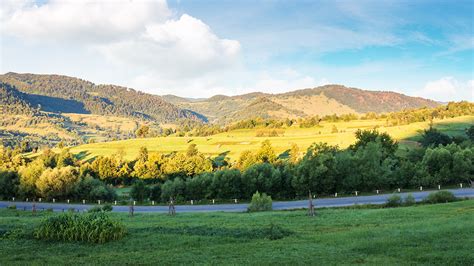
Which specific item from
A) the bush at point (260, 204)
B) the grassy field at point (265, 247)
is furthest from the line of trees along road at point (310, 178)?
the grassy field at point (265, 247)

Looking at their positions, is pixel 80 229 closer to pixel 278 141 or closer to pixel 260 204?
pixel 260 204

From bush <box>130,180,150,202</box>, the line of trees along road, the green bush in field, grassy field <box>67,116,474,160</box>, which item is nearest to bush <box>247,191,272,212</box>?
the line of trees along road

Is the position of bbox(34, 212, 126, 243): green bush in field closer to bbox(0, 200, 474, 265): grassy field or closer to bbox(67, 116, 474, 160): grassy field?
bbox(0, 200, 474, 265): grassy field

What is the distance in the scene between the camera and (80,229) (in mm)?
17875

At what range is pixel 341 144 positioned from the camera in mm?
121375

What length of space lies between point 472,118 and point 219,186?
399 feet

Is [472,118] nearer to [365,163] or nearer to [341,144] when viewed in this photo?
[341,144]

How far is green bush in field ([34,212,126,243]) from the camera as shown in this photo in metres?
17.7

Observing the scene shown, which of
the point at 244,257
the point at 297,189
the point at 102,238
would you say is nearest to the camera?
the point at 244,257

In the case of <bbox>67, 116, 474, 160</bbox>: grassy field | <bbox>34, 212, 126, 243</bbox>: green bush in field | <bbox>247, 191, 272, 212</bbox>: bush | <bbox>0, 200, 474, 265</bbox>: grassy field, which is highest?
<bbox>67, 116, 474, 160</bbox>: grassy field

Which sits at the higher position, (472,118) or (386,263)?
(472,118)

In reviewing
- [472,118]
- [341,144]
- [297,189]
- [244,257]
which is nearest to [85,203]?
[297,189]

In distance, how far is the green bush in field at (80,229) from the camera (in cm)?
1770

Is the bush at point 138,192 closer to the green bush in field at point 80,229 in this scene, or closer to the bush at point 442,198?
the bush at point 442,198
